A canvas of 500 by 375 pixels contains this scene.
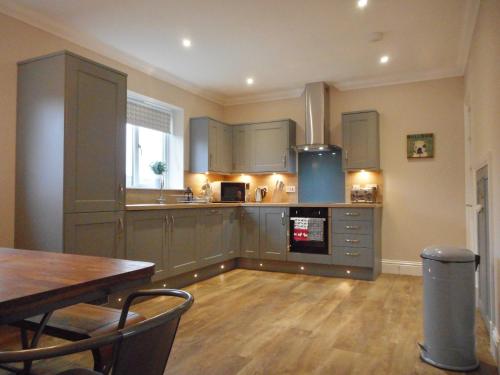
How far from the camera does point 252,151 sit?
19.0 ft

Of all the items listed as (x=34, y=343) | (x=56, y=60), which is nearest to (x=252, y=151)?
(x=56, y=60)

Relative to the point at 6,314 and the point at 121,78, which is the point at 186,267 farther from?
the point at 6,314

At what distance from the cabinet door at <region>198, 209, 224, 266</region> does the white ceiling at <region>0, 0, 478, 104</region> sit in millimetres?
1914

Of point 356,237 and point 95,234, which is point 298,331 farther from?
point 356,237

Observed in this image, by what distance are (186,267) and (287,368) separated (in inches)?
85.2

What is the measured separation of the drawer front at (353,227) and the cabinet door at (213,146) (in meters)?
1.95

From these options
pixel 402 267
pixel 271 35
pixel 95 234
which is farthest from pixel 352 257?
pixel 95 234

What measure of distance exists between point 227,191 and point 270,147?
94 centimetres

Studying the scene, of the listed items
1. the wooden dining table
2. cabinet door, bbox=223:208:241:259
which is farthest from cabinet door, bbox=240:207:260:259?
the wooden dining table

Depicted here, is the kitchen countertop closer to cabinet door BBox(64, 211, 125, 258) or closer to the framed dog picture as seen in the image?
cabinet door BBox(64, 211, 125, 258)

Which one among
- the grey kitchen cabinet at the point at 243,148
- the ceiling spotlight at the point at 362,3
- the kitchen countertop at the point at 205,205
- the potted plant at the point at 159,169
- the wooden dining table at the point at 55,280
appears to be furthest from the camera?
the grey kitchen cabinet at the point at 243,148

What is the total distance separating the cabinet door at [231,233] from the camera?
16.3 feet

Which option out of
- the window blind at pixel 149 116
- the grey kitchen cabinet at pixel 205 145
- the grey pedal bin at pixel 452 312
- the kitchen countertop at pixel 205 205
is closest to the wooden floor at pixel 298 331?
the grey pedal bin at pixel 452 312

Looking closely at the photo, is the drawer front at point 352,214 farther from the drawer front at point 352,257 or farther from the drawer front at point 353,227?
the drawer front at point 352,257
